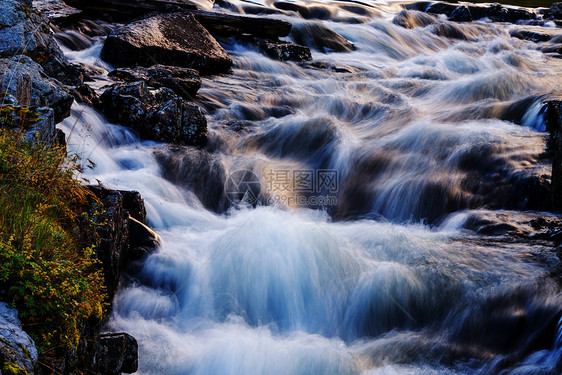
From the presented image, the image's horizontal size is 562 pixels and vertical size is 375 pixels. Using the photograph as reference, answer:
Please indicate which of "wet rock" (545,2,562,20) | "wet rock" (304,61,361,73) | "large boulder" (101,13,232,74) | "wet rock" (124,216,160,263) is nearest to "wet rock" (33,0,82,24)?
"large boulder" (101,13,232,74)

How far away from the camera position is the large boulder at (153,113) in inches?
292

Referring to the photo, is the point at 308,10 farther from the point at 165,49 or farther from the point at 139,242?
A: the point at 139,242

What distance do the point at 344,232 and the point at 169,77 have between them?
178 inches

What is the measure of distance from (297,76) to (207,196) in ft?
18.9

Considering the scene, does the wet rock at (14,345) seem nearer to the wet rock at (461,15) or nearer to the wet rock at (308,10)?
the wet rock at (308,10)

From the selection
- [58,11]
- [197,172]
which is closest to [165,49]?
[58,11]

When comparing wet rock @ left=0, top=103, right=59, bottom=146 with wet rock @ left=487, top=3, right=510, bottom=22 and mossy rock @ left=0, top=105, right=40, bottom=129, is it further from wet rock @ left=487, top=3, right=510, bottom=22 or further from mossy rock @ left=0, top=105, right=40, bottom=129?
wet rock @ left=487, top=3, right=510, bottom=22

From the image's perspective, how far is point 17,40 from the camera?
5898 mm

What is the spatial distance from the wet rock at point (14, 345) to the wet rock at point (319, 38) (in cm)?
1270

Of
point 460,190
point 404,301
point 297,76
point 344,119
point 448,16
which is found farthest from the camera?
point 448,16

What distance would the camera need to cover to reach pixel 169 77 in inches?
340

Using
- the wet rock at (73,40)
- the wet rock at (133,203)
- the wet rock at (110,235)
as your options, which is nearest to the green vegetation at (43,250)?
the wet rock at (110,235)

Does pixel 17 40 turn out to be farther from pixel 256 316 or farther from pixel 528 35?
pixel 528 35

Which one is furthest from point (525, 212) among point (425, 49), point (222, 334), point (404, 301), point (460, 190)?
point (425, 49)
